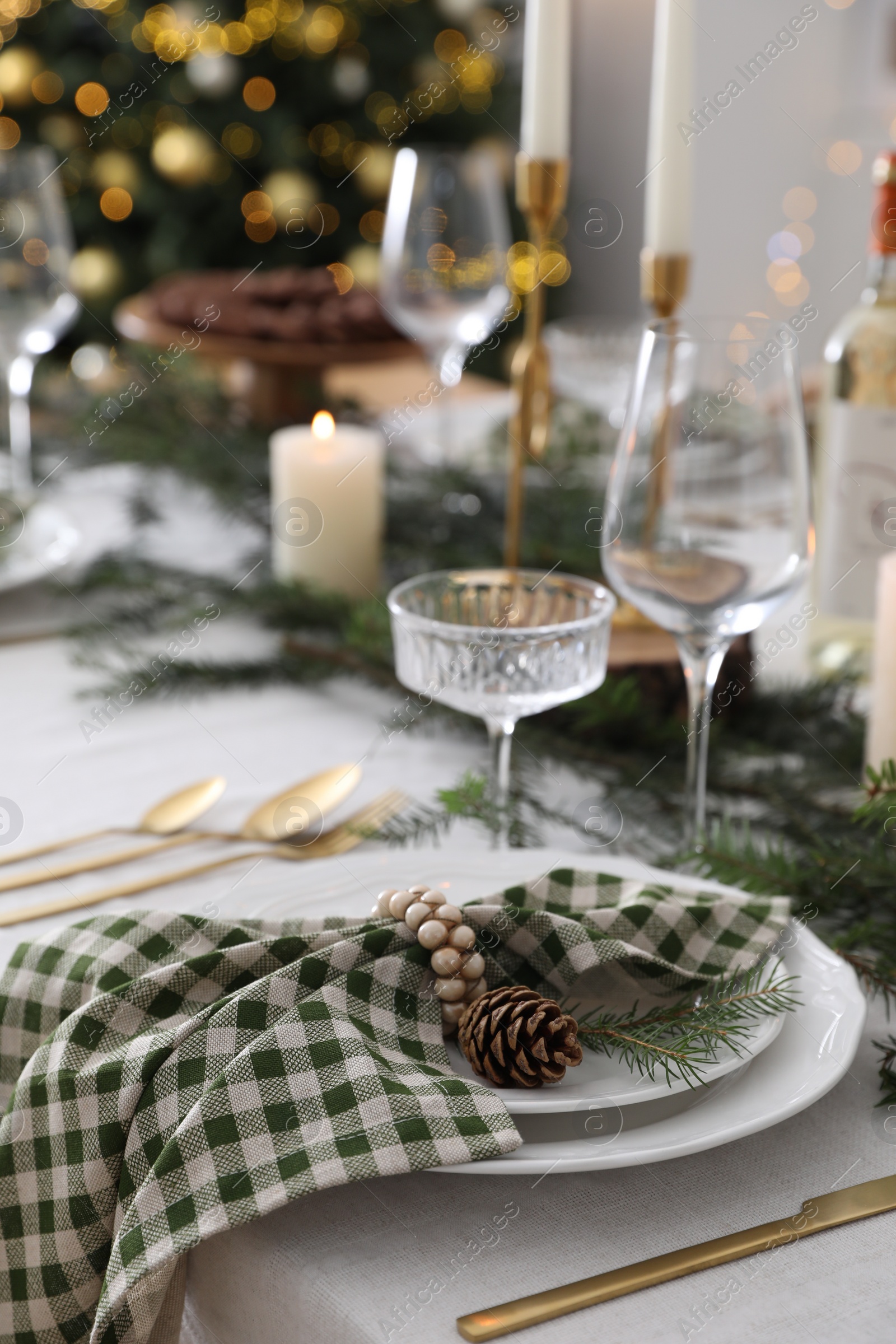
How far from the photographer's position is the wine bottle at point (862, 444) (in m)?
0.73

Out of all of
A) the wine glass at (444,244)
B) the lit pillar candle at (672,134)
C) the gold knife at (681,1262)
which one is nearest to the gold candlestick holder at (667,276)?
the lit pillar candle at (672,134)

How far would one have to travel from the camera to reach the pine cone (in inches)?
15.4

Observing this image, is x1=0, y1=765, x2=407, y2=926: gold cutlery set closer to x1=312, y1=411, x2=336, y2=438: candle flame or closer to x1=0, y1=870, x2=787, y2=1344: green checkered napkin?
x1=0, y1=870, x2=787, y2=1344: green checkered napkin

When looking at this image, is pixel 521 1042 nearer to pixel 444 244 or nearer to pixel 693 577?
pixel 693 577

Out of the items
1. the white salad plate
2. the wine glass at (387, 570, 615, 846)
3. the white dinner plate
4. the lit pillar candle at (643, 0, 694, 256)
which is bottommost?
the white salad plate

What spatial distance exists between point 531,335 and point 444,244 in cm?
27

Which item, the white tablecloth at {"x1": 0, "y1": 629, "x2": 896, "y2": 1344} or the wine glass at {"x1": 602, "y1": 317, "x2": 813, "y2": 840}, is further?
the wine glass at {"x1": 602, "y1": 317, "x2": 813, "y2": 840}

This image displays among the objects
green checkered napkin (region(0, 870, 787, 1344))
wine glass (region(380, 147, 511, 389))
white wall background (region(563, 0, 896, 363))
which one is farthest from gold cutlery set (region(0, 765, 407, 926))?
white wall background (region(563, 0, 896, 363))

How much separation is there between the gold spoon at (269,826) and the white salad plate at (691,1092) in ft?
0.37

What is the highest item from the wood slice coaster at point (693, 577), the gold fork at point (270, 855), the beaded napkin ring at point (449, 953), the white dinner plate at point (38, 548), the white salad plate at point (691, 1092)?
the wood slice coaster at point (693, 577)

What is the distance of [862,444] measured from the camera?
0.74 m

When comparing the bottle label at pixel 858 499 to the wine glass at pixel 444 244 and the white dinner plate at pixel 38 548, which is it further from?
the white dinner plate at pixel 38 548

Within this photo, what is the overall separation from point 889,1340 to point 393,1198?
0.15 m

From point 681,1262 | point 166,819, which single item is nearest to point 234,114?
point 166,819
